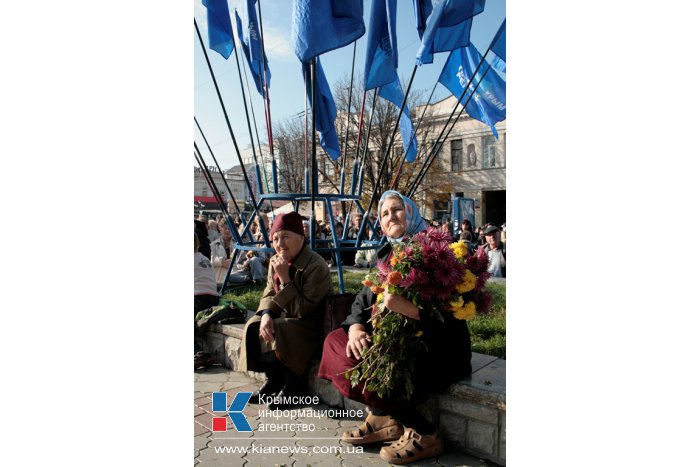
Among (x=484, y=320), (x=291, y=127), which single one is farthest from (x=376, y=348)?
(x=291, y=127)

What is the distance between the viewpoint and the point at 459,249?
2.21 m

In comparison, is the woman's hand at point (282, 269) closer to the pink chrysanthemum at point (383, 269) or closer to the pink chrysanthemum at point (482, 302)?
the pink chrysanthemum at point (383, 269)

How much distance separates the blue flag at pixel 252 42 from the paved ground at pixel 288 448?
263cm

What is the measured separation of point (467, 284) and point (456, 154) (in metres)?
3.30

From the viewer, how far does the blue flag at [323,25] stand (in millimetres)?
2623

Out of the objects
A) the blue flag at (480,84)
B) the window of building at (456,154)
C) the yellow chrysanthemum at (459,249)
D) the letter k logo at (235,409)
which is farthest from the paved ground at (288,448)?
the window of building at (456,154)

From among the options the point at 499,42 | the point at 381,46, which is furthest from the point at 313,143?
the point at 499,42

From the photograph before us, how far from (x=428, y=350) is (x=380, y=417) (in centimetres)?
49

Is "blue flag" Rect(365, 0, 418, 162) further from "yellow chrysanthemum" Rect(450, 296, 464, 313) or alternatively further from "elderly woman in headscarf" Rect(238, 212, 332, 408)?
"yellow chrysanthemum" Rect(450, 296, 464, 313)

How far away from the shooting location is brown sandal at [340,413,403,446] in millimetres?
2367

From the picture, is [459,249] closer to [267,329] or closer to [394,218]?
[394,218]

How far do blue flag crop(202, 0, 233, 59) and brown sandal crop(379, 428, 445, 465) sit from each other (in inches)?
115

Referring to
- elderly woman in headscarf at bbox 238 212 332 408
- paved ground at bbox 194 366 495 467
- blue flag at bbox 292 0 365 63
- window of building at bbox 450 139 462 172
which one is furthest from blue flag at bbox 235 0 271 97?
paved ground at bbox 194 366 495 467

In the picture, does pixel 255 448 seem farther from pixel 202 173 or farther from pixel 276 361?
pixel 202 173
